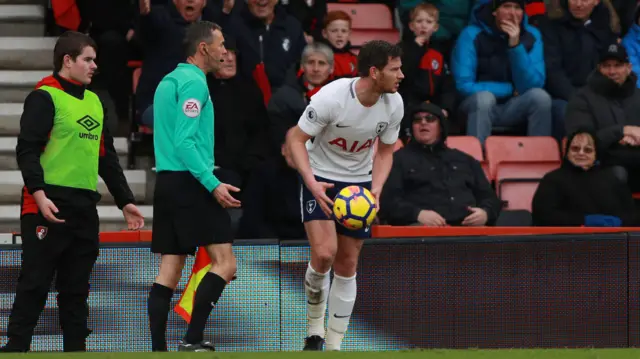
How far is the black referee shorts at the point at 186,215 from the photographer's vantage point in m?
7.30

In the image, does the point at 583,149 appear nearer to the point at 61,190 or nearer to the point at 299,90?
the point at 299,90

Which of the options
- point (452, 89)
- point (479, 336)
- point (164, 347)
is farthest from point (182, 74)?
point (452, 89)

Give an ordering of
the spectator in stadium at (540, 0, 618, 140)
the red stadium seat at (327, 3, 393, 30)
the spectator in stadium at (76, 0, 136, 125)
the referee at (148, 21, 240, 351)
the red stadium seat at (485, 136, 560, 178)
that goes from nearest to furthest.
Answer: the referee at (148, 21, 240, 351) < the spectator in stadium at (76, 0, 136, 125) < the red stadium seat at (485, 136, 560, 178) < the spectator in stadium at (540, 0, 618, 140) < the red stadium seat at (327, 3, 393, 30)

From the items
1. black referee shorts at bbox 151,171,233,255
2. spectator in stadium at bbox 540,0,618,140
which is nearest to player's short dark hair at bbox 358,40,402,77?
black referee shorts at bbox 151,171,233,255

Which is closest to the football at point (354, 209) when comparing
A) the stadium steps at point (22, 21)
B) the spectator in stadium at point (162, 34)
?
the spectator in stadium at point (162, 34)

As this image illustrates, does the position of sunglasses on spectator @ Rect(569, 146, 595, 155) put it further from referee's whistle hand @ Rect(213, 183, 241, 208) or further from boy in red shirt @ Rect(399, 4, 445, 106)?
referee's whistle hand @ Rect(213, 183, 241, 208)

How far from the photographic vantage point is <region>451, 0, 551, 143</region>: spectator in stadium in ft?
39.0

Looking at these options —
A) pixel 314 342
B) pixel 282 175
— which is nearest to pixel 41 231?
pixel 314 342

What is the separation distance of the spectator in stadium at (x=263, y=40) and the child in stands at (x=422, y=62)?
1.03m

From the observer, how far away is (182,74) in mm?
7285

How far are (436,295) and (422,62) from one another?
3.45 metres

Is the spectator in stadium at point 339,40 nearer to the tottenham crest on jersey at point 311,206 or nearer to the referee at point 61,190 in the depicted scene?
the tottenham crest on jersey at point 311,206

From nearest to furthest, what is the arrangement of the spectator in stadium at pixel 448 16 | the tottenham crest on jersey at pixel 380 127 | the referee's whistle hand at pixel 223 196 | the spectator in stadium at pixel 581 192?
the referee's whistle hand at pixel 223 196 < the tottenham crest on jersey at pixel 380 127 < the spectator in stadium at pixel 581 192 < the spectator in stadium at pixel 448 16

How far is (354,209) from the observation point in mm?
7422
